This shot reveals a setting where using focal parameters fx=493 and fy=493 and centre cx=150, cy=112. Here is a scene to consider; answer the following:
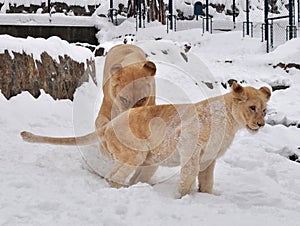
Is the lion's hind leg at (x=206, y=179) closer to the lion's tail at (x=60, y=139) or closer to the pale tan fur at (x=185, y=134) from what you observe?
the pale tan fur at (x=185, y=134)

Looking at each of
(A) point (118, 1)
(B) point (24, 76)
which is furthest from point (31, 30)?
(B) point (24, 76)

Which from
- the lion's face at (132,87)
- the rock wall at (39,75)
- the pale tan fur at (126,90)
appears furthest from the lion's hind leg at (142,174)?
the rock wall at (39,75)

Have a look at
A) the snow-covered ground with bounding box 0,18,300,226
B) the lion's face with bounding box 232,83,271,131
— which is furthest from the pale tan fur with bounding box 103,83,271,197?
the snow-covered ground with bounding box 0,18,300,226

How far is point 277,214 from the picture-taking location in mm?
2881

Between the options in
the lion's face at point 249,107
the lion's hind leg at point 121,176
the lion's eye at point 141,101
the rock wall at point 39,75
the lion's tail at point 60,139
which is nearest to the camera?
the lion's face at point 249,107

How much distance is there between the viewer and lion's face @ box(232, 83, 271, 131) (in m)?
3.21

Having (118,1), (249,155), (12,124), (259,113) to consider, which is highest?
(118,1)

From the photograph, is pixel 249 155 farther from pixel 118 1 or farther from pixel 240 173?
pixel 118 1

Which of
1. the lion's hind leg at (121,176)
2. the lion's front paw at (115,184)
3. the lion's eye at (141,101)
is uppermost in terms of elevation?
the lion's eye at (141,101)

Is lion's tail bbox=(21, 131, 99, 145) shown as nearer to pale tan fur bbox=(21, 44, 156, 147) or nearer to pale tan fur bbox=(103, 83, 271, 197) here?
pale tan fur bbox=(21, 44, 156, 147)

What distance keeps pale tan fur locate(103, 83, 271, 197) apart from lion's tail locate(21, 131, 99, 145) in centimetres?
28

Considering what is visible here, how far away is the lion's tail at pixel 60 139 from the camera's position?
365 centimetres

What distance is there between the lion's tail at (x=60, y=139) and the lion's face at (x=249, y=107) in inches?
46.9

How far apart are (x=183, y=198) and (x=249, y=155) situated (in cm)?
158
